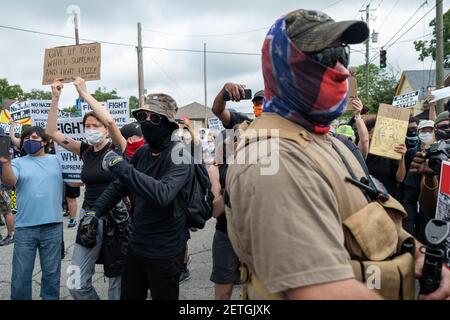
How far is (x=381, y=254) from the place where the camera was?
1.21m

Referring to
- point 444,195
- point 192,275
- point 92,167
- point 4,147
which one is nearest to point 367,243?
point 444,195

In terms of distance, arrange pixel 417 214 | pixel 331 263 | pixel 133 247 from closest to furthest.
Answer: pixel 331 263 → pixel 133 247 → pixel 417 214

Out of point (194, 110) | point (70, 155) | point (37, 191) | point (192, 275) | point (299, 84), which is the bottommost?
point (192, 275)

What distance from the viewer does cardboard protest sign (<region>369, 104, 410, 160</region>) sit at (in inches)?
181

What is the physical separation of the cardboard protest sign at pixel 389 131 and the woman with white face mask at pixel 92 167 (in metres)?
2.96

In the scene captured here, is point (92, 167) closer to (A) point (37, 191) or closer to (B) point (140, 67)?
(A) point (37, 191)

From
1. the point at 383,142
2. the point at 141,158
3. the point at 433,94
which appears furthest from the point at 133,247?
the point at 433,94

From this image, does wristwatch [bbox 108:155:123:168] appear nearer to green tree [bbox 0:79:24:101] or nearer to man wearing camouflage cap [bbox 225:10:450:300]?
man wearing camouflage cap [bbox 225:10:450:300]

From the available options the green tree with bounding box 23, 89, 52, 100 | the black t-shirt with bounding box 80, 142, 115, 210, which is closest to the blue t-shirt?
the black t-shirt with bounding box 80, 142, 115, 210

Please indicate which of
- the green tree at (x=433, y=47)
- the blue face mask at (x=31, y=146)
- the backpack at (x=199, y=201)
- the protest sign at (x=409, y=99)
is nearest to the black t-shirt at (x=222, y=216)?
the backpack at (x=199, y=201)

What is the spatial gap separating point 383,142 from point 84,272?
3.57 metres

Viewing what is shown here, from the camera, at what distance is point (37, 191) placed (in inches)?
142

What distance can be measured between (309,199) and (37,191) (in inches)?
128
